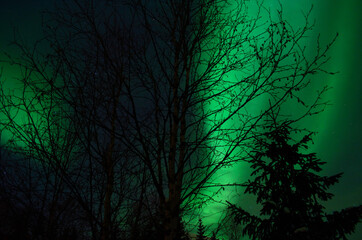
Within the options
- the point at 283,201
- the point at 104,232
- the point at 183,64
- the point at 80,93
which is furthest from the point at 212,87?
the point at 283,201

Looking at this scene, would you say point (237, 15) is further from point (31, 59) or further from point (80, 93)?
point (31, 59)

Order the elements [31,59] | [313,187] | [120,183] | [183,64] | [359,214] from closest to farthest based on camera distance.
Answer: [31,59] → [183,64] → [120,183] → [359,214] → [313,187]

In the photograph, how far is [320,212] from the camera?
7.65 m

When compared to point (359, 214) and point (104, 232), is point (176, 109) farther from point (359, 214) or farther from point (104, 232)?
point (359, 214)

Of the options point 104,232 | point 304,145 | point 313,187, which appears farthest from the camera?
point 304,145

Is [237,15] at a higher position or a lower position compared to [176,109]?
higher

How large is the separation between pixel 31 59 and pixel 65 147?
9.88 ft

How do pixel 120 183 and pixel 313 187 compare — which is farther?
pixel 313 187

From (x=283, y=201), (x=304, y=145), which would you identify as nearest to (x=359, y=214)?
(x=283, y=201)

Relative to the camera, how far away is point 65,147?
212 inches

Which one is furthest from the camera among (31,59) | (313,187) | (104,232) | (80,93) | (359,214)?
(313,187)

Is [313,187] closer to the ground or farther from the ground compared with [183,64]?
closer to the ground

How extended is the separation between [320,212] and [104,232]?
725cm

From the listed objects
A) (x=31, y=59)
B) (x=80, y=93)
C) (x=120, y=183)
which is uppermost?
(x=31, y=59)
